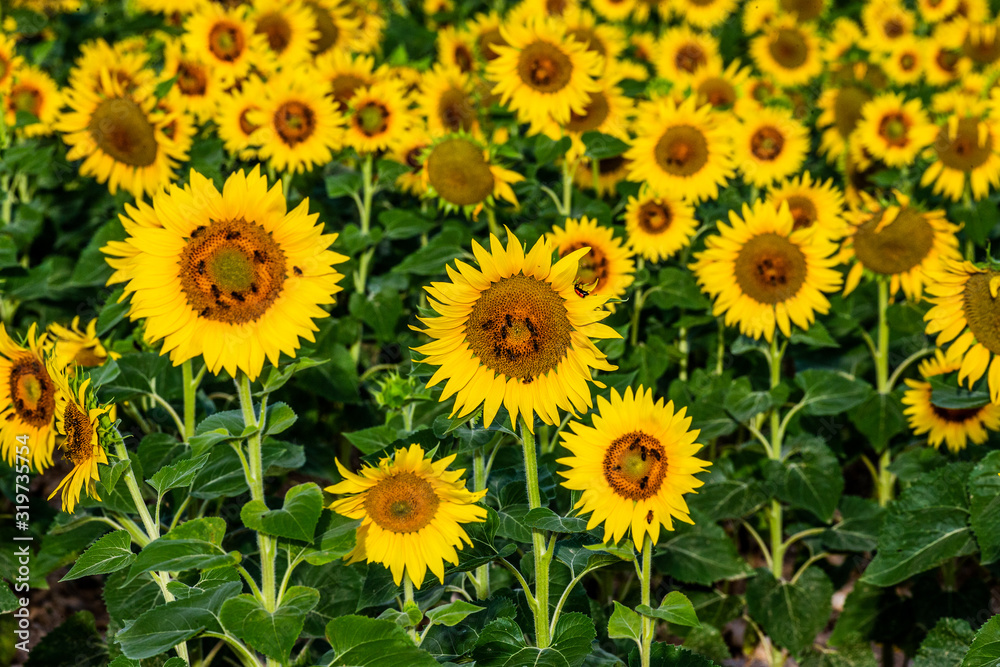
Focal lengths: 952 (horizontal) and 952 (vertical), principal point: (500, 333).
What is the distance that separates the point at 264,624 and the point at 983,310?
7.40ft

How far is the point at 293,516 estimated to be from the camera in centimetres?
218

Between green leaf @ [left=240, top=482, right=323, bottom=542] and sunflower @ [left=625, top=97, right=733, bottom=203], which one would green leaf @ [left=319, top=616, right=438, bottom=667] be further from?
sunflower @ [left=625, top=97, right=733, bottom=203]

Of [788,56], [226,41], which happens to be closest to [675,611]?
[226,41]

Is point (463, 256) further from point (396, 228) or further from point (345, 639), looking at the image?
point (345, 639)

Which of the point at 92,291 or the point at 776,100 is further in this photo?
the point at 776,100

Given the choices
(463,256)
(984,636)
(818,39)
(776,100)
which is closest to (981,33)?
(818,39)

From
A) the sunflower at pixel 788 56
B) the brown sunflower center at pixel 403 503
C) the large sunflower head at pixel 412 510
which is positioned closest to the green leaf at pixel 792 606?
the large sunflower head at pixel 412 510

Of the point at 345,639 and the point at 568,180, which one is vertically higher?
the point at 568,180

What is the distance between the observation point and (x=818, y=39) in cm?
673

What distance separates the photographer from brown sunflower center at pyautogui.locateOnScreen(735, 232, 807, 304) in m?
3.50

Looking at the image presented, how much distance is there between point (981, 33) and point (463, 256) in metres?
4.43

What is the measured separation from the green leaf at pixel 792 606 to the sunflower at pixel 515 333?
1630 mm

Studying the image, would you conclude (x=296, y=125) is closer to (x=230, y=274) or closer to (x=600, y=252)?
(x=600, y=252)

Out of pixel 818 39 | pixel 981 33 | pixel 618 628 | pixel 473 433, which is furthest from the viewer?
pixel 818 39
